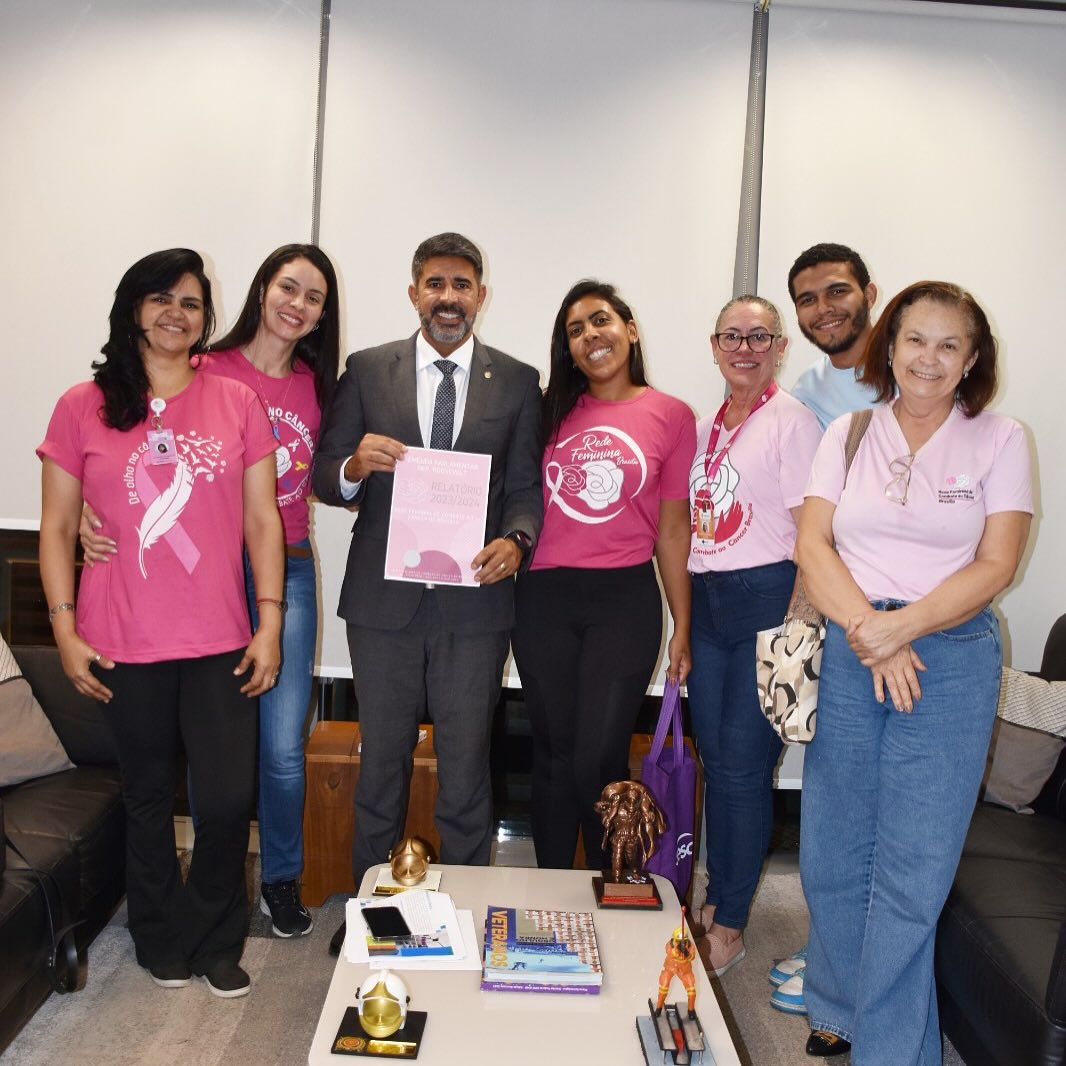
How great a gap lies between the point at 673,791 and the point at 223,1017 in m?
1.22

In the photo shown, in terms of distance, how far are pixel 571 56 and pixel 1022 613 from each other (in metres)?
2.41

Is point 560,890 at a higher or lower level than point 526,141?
→ lower

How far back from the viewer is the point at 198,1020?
2.34m

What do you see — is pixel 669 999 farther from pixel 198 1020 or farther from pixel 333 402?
pixel 333 402

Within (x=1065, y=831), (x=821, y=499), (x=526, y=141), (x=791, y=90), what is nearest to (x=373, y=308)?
(x=526, y=141)

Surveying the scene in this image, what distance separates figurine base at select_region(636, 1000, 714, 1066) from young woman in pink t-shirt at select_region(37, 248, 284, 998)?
1.18 metres

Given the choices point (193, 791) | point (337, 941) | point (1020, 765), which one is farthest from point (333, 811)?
point (1020, 765)

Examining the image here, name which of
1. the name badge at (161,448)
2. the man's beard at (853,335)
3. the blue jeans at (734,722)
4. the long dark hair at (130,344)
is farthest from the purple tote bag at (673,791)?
the long dark hair at (130,344)

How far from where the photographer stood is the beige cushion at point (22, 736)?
2.63 meters

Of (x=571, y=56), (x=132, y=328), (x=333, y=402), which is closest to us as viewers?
(x=132, y=328)

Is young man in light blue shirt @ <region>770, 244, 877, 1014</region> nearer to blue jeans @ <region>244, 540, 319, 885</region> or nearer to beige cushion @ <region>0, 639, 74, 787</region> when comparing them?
blue jeans @ <region>244, 540, 319, 885</region>

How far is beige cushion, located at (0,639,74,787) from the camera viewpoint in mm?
2635

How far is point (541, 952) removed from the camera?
1.83 metres

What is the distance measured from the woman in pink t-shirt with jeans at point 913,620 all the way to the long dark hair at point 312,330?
130 centimetres
